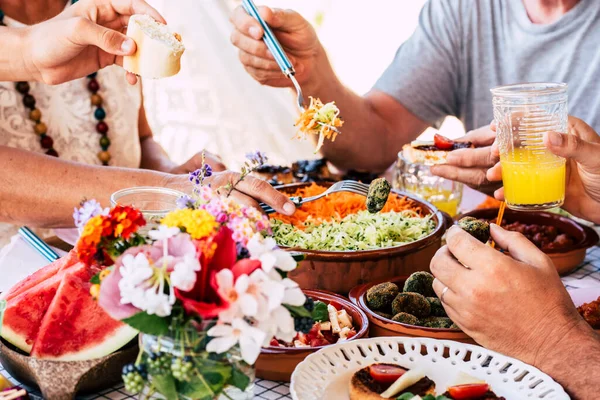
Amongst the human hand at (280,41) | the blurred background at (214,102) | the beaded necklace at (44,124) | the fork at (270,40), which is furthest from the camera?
the blurred background at (214,102)

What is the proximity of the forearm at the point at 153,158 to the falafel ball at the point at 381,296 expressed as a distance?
1.51m

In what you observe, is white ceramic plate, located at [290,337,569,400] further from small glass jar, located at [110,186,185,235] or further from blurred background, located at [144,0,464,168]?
blurred background, located at [144,0,464,168]

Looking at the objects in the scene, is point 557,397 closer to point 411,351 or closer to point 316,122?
point 411,351

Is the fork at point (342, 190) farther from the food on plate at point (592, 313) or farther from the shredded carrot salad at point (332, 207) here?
the food on plate at point (592, 313)

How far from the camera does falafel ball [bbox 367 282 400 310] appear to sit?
157 cm

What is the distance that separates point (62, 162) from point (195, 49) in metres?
3.24

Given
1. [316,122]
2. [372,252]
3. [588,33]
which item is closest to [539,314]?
[372,252]

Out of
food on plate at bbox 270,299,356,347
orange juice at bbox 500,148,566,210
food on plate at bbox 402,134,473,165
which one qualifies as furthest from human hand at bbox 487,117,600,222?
food on plate at bbox 270,299,356,347

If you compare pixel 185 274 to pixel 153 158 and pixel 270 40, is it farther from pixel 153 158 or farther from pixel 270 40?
pixel 153 158

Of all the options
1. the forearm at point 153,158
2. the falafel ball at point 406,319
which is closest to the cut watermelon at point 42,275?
the falafel ball at point 406,319

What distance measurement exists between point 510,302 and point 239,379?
1.98ft

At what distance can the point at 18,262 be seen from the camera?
6.29 ft

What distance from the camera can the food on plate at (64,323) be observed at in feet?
4.07

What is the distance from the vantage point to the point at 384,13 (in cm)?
617
